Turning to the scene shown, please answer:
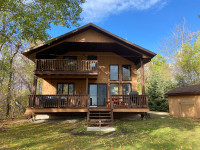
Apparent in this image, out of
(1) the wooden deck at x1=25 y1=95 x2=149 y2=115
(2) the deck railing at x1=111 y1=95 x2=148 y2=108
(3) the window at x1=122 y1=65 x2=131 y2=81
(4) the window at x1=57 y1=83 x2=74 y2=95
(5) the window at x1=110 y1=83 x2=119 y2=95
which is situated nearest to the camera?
(1) the wooden deck at x1=25 y1=95 x2=149 y2=115

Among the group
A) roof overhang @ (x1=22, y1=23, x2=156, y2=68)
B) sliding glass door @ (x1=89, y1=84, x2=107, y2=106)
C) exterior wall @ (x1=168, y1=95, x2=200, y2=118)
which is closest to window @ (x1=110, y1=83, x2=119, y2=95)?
sliding glass door @ (x1=89, y1=84, x2=107, y2=106)

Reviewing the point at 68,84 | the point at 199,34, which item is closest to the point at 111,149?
the point at 68,84

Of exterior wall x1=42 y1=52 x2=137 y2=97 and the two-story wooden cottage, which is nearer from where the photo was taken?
the two-story wooden cottage

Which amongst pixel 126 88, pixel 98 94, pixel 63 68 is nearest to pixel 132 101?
pixel 126 88

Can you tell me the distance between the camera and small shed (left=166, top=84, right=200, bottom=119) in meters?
12.0

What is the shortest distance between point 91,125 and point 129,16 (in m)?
26.0

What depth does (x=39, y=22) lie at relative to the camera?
9.85 metres

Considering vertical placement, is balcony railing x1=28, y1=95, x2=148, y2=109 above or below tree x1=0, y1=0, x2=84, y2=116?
below

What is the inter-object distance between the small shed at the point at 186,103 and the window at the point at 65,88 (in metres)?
9.92

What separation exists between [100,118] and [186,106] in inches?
328

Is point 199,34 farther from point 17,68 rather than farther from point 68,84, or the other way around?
point 17,68

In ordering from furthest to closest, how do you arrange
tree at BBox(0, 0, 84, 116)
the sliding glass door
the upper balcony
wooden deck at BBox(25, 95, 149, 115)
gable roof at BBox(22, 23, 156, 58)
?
the sliding glass door, gable roof at BBox(22, 23, 156, 58), the upper balcony, wooden deck at BBox(25, 95, 149, 115), tree at BBox(0, 0, 84, 116)

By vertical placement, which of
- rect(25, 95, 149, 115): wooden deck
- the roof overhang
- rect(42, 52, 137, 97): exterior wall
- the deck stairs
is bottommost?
the deck stairs

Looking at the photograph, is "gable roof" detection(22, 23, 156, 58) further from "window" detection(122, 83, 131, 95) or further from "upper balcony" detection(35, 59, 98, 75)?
"window" detection(122, 83, 131, 95)
